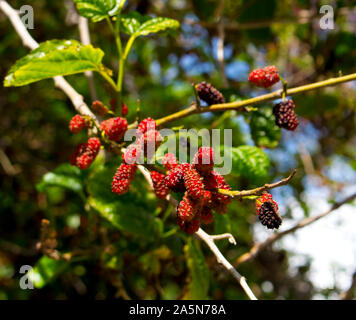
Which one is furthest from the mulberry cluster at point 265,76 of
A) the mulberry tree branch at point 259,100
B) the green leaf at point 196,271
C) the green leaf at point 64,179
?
the green leaf at point 64,179

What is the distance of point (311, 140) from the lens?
2920 millimetres

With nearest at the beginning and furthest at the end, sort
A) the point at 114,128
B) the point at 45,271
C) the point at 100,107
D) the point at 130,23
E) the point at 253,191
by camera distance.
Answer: the point at 253,191 → the point at 114,128 → the point at 100,107 → the point at 130,23 → the point at 45,271

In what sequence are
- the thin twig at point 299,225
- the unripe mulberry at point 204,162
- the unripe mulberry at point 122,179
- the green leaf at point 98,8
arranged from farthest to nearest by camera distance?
1. the thin twig at point 299,225
2. the green leaf at point 98,8
3. the unripe mulberry at point 122,179
4. the unripe mulberry at point 204,162

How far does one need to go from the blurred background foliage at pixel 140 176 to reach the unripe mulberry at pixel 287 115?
0.15 metres

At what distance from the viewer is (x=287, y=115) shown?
804mm

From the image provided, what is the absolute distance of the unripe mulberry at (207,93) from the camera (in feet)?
2.70

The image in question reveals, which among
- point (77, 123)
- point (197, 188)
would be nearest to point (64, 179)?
point (77, 123)

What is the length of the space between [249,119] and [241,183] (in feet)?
2.66

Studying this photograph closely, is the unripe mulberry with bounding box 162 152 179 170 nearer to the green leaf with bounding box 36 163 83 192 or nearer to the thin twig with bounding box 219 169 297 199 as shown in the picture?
the thin twig with bounding box 219 169 297 199

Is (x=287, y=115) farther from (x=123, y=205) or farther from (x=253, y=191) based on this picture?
(x=123, y=205)

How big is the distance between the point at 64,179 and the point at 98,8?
0.55 m

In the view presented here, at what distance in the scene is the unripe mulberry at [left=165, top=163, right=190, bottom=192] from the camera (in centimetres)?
60

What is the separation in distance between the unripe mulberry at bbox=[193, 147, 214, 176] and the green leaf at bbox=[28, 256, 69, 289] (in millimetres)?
752

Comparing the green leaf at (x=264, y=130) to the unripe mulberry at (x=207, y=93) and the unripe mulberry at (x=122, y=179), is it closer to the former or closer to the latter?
the unripe mulberry at (x=207, y=93)
